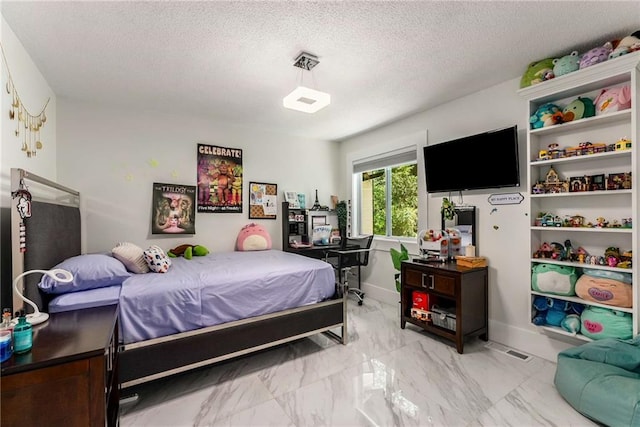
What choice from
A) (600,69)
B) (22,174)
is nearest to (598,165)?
(600,69)

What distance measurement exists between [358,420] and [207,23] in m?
2.70

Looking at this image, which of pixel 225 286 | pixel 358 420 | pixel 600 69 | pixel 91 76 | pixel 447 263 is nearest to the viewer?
pixel 358 420

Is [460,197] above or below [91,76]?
below

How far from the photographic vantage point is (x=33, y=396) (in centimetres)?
108

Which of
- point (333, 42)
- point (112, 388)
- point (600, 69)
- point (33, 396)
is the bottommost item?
point (112, 388)

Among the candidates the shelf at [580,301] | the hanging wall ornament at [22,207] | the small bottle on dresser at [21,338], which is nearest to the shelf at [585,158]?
the shelf at [580,301]

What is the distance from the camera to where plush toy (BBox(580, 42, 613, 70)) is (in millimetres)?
2074

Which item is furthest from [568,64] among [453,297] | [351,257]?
[351,257]

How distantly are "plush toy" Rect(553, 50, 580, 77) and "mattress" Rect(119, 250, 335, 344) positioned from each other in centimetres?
249

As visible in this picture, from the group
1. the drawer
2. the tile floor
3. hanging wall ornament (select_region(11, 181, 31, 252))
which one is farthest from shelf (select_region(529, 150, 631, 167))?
hanging wall ornament (select_region(11, 181, 31, 252))

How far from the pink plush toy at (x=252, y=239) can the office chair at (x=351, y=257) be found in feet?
2.99

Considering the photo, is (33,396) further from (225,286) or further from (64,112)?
(64,112)

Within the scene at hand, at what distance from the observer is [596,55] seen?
82.9 inches

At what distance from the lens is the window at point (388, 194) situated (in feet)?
13.2
